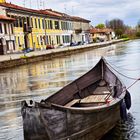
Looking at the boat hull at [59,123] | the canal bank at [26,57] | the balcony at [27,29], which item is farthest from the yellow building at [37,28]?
the boat hull at [59,123]

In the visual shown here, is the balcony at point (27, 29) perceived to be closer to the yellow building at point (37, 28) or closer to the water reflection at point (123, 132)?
the yellow building at point (37, 28)

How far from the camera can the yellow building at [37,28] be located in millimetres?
59125

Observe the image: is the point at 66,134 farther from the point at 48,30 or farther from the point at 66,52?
the point at 48,30

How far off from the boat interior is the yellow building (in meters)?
44.4

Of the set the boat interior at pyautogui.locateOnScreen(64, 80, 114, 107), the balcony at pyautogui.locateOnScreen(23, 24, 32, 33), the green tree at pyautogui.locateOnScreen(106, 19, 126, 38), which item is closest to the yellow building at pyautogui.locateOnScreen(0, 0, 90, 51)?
the balcony at pyautogui.locateOnScreen(23, 24, 32, 33)

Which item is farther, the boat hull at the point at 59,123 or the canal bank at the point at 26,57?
the canal bank at the point at 26,57

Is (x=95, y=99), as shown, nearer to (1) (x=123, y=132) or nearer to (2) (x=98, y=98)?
(2) (x=98, y=98)

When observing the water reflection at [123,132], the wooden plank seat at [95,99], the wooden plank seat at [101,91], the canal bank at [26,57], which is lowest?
the canal bank at [26,57]

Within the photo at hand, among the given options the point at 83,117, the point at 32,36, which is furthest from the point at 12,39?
the point at 83,117

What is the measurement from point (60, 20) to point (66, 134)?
250 ft

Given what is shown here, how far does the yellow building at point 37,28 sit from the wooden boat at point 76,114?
1782 inches

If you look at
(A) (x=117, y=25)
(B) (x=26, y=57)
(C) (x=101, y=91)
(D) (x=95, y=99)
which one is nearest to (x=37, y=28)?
(B) (x=26, y=57)

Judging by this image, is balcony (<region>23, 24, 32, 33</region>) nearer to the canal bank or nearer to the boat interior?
the canal bank

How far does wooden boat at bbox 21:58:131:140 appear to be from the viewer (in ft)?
27.0
